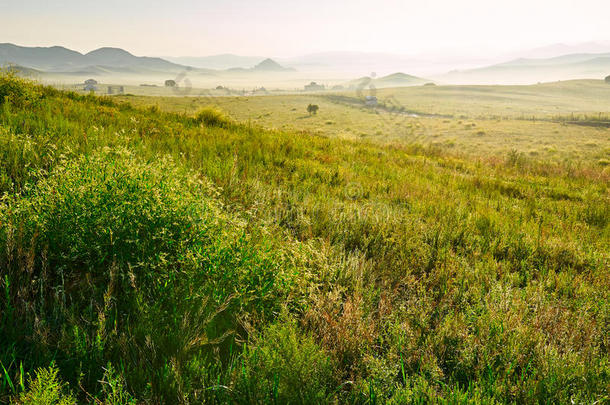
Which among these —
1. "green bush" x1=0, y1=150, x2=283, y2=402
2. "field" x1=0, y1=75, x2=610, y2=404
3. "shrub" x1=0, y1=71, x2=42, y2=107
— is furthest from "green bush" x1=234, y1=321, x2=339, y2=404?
"shrub" x1=0, y1=71, x2=42, y2=107

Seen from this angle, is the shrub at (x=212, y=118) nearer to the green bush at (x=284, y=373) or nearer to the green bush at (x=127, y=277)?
the green bush at (x=127, y=277)

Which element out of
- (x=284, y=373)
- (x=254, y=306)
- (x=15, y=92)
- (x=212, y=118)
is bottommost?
(x=284, y=373)

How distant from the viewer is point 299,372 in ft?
5.65

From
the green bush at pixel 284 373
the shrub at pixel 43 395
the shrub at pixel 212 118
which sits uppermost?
the shrub at pixel 212 118

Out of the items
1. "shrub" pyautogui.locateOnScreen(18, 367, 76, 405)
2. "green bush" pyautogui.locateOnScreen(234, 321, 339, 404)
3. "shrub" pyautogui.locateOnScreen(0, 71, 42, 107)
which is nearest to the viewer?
"shrub" pyautogui.locateOnScreen(18, 367, 76, 405)

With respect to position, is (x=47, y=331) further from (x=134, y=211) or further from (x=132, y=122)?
(x=132, y=122)

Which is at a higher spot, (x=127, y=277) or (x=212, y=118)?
(x=212, y=118)

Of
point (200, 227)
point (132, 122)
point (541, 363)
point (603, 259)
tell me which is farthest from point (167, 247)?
point (132, 122)

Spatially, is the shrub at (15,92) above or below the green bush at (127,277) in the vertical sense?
above

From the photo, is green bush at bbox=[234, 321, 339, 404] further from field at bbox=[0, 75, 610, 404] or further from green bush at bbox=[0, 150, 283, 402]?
green bush at bbox=[0, 150, 283, 402]

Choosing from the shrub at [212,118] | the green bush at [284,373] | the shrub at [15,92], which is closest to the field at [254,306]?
the green bush at [284,373]

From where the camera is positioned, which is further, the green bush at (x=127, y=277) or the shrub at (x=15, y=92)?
the shrub at (x=15, y=92)

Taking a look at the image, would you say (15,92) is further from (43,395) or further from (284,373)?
(284,373)

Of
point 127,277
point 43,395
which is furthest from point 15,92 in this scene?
point 43,395
